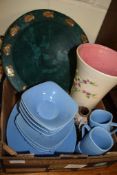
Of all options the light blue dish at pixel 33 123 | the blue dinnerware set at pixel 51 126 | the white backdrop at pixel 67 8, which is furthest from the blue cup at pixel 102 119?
the white backdrop at pixel 67 8

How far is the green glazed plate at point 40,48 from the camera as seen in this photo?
67 centimetres

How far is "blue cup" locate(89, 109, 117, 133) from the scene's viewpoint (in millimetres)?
631

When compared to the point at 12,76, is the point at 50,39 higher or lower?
higher

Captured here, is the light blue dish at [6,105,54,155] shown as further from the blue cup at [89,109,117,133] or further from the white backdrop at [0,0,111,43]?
the white backdrop at [0,0,111,43]

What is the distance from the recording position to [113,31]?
714 mm

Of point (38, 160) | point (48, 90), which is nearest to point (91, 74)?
point (48, 90)

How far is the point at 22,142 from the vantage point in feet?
1.98

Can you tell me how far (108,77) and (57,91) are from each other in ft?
0.48

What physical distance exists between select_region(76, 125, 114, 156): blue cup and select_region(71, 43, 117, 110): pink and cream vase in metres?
A: 0.09

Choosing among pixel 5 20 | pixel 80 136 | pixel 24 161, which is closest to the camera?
pixel 24 161

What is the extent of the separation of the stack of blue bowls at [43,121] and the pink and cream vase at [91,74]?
58mm

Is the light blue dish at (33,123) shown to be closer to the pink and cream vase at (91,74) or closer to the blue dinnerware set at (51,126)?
the blue dinnerware set at (51,126)

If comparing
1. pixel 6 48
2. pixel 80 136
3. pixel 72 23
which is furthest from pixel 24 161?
pixel 72 23

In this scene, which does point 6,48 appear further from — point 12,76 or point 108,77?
point 108,77
